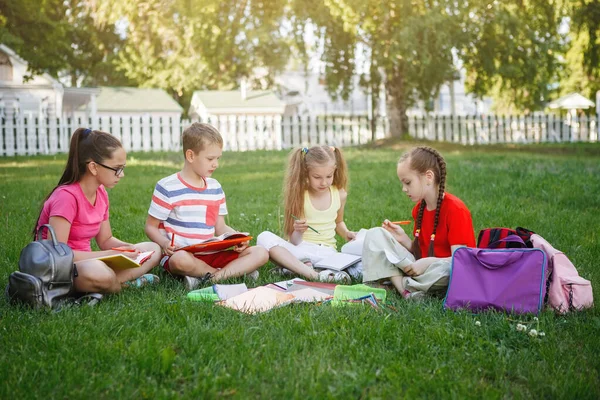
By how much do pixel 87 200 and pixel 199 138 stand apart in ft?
3.03

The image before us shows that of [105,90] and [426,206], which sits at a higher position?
[105,90]

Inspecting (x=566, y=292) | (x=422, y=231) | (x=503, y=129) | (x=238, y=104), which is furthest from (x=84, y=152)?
(x=238, y=104)

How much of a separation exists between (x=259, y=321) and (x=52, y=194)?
1.62 m

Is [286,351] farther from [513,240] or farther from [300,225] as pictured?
[300,225]

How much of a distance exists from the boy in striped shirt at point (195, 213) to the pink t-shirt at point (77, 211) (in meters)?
0.44

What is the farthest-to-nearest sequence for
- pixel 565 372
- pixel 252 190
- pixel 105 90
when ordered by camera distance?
pixel 105 90 → pixel 252 190 → pixel 565 372

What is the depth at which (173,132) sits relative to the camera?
827 inches

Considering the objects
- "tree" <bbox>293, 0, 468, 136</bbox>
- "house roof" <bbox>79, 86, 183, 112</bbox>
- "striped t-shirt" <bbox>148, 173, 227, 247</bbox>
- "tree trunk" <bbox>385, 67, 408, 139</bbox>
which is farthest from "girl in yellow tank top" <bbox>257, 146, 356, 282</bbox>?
"house roof" <bbox>79, 86, 183, 112</bbox>

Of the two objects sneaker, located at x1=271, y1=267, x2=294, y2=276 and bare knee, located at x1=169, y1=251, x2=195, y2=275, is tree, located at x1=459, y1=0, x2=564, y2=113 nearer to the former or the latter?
sneaker, located at x1=271, y1=267, x2=294, y2=276

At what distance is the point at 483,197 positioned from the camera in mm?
8070

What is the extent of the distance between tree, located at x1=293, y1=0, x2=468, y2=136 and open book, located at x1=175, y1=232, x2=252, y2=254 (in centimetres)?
1387

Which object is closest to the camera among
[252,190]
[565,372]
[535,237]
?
[565,372]

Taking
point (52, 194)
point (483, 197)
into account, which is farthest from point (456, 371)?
point (483, 197)

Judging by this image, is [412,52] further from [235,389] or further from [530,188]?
[235,389]
